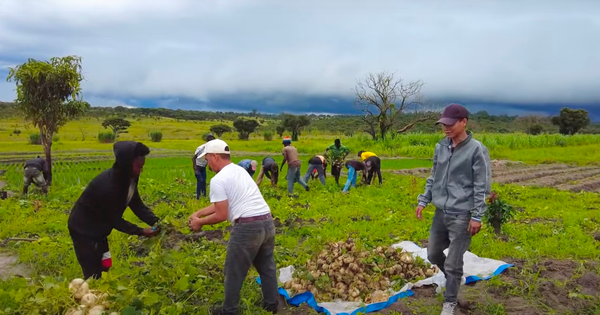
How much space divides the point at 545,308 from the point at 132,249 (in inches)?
240

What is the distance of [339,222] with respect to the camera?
9.01 m

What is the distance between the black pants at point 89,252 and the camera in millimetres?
4309

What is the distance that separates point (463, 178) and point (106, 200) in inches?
140

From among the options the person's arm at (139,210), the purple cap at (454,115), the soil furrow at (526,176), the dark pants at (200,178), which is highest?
the purple cap at (454,115)

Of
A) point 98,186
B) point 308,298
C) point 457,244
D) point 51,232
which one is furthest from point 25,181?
point 457,244

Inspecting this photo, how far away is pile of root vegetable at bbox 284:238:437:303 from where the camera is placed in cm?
502

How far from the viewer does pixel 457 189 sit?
422 cm

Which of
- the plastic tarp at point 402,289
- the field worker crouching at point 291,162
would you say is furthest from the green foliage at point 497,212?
the field worker crouching at point 291,162

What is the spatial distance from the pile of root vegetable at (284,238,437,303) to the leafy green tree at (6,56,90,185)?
11.0m

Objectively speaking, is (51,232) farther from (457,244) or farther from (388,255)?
(457,244)

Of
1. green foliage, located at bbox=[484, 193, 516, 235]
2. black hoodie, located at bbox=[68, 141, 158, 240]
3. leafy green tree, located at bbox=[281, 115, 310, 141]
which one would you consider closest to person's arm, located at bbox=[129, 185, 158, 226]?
black hoodie, located at bbox=[68, 141, 158, 240]

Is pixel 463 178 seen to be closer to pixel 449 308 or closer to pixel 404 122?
pixel 449 308

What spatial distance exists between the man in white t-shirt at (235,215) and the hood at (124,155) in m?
0.67

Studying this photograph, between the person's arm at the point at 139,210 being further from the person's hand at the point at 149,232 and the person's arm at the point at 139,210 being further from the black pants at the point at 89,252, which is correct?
the black pants at the point at 89,252
